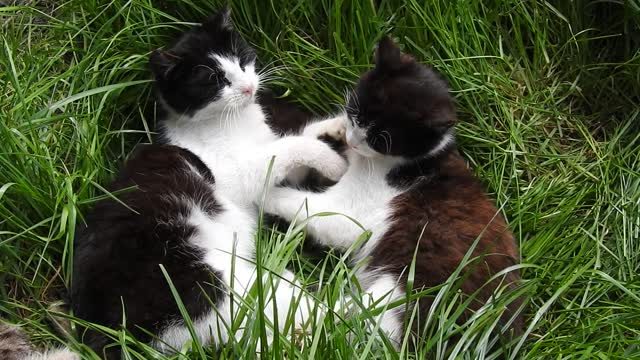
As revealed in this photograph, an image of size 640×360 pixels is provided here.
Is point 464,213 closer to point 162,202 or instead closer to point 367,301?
point 367,301

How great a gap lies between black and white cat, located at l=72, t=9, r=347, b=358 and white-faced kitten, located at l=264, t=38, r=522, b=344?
0.19 m

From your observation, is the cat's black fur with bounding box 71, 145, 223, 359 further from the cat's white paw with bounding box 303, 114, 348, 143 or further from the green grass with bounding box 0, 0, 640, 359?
the cat's white paw with bounding box 303, 114, 348, 143

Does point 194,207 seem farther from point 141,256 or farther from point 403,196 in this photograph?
point 403,196

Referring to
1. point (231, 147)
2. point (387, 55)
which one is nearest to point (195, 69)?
point (231, 147)

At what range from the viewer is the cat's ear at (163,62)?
299cm

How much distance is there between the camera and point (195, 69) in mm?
3070

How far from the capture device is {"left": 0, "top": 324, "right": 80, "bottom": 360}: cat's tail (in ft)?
8.02

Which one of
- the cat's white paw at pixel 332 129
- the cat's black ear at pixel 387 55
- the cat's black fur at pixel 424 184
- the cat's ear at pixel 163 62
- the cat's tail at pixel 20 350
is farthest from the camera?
the cat's white paw at pixel 332 129

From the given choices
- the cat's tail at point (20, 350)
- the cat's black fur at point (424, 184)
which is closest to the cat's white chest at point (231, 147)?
the cat's black fur at point (424, 184)

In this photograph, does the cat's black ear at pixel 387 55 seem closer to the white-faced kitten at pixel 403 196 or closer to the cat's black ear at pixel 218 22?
the white-faced kitten at pixel 403 196

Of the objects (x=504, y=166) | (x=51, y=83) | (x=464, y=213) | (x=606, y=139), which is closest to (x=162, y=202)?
(x=51, y=83)

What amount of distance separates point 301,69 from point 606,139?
1.45 m

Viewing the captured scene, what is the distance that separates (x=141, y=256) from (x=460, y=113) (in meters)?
1.55

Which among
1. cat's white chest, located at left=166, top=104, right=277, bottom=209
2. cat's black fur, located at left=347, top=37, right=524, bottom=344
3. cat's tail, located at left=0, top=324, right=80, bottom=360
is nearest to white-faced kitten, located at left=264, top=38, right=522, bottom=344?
cat's black fur, located at left=347, top=37, right=524, bottom=344
